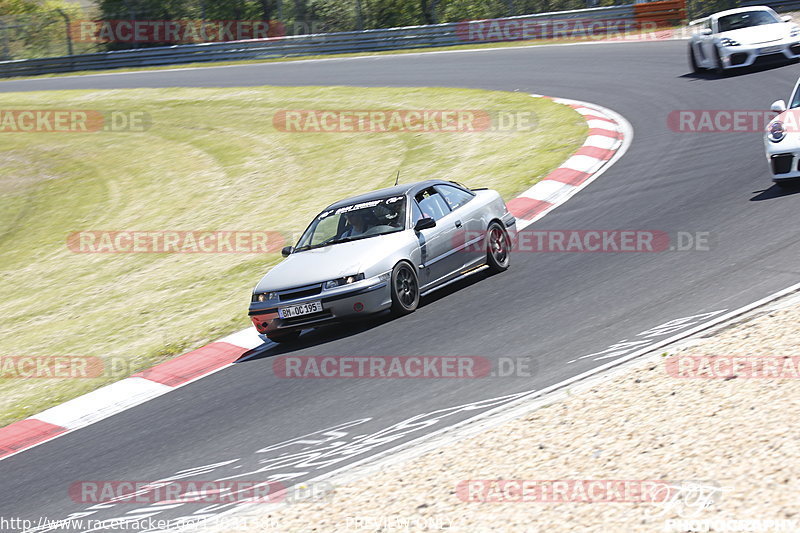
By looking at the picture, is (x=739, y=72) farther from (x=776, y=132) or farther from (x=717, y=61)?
(x=776, y=132)

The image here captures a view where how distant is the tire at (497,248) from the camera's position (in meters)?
11.2

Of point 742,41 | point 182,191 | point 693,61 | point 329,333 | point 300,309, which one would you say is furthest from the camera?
point 693,61

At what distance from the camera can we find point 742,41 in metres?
19.6

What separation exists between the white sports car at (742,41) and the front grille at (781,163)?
9046 mm

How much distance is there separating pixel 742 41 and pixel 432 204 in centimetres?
1140

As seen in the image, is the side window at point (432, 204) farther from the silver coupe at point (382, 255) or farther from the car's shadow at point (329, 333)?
the car's shadow at point (329, 333)

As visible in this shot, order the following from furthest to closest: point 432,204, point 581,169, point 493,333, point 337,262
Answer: point 581,169 → point 432,204 → point 337,262 → point 493,333

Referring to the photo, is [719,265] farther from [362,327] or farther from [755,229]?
[362,327]

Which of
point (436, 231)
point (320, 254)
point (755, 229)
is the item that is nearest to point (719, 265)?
point (755, 229)

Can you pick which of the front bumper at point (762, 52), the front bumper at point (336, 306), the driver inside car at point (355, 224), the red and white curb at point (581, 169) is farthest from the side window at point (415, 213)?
the front bumper at point (762, 52)

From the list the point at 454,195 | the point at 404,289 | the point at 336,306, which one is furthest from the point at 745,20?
the point at 336,306

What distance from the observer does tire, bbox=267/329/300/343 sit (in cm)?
998

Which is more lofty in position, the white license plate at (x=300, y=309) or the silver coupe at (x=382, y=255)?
the silver coupe at (x=382, y=255)

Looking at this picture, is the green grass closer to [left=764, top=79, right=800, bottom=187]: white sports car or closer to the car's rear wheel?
the car's rear wheel
